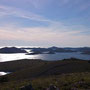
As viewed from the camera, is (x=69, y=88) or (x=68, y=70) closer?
(x=69, y=88)

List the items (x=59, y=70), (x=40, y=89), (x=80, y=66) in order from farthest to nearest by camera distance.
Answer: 1. (x=80, y=66)
2. (x=59, y=70)
3. (x=40, y=89)

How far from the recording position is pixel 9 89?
70.2 ft

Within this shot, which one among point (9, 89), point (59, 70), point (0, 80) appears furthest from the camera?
point (59, 70)

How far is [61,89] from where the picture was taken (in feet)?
59.8

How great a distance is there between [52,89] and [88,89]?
11.4 ft

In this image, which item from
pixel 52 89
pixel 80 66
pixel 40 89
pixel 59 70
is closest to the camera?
pixel 52 89

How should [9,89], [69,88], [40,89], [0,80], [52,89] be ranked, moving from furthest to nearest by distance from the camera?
[0,80] → [9,89] → [40,89] → [69,88] → [52,89]

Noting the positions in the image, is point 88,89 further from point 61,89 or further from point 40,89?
point 40,89

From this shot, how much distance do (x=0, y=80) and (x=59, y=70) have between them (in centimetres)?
1577

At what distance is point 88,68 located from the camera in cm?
4472

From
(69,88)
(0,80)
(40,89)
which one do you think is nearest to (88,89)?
(69,88)

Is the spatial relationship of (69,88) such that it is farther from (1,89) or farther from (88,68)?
(88,68)

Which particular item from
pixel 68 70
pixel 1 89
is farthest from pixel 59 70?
pixel 1 89

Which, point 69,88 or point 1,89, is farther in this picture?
point 1,89
